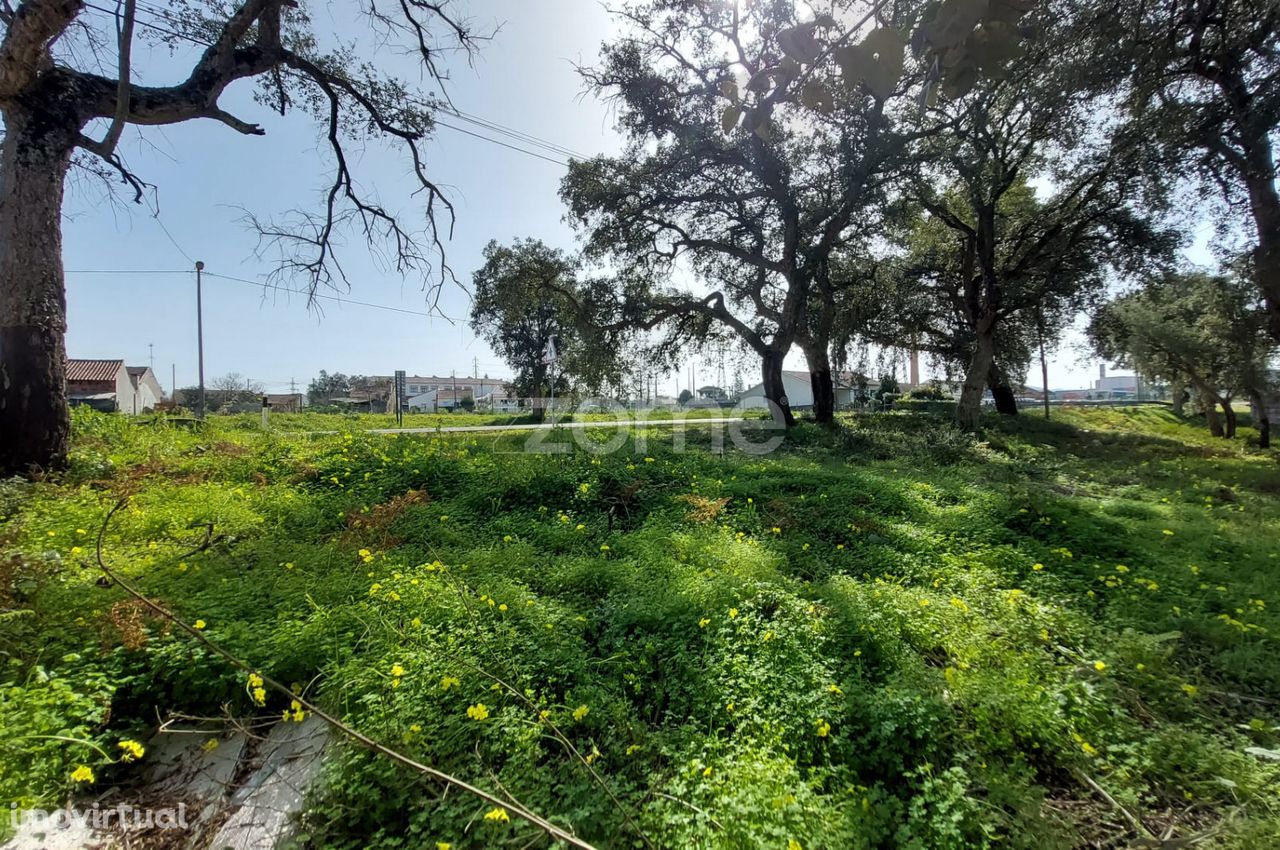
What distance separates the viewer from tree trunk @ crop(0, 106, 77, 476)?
4359 millimetres

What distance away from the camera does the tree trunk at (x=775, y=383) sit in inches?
552

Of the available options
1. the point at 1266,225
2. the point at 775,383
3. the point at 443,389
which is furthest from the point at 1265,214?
the point at 443,389

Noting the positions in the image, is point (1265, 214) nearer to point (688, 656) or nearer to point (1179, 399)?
point (688, 656)

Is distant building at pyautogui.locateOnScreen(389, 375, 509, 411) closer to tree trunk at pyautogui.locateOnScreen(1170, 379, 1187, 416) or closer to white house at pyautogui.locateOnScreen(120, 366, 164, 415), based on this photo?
white house at pyautogui.locateOnScreen(120, 366, 164, 415)

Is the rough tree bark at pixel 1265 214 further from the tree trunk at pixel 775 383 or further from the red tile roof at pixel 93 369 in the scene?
the red tile roof at pixel 93 369

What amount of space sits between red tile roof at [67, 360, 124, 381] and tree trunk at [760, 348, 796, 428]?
34.1m

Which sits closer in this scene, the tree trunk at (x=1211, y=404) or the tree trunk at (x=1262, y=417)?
the tree trunk at (x=1262, y=417)

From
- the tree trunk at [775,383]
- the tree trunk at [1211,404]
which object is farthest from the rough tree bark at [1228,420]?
the tree trunk at [775,383]

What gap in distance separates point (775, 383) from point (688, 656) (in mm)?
12463

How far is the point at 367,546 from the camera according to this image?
359 centimetres

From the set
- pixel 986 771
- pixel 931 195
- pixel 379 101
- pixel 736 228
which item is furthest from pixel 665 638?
pixel 931 195

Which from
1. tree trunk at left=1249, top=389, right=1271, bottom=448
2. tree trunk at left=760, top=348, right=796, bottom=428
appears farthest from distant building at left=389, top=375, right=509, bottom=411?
tree trunk at left=1249, top=389, right=1271, bottom=448

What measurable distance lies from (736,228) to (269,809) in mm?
14153

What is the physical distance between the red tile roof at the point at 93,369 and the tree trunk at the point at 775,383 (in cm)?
3409
